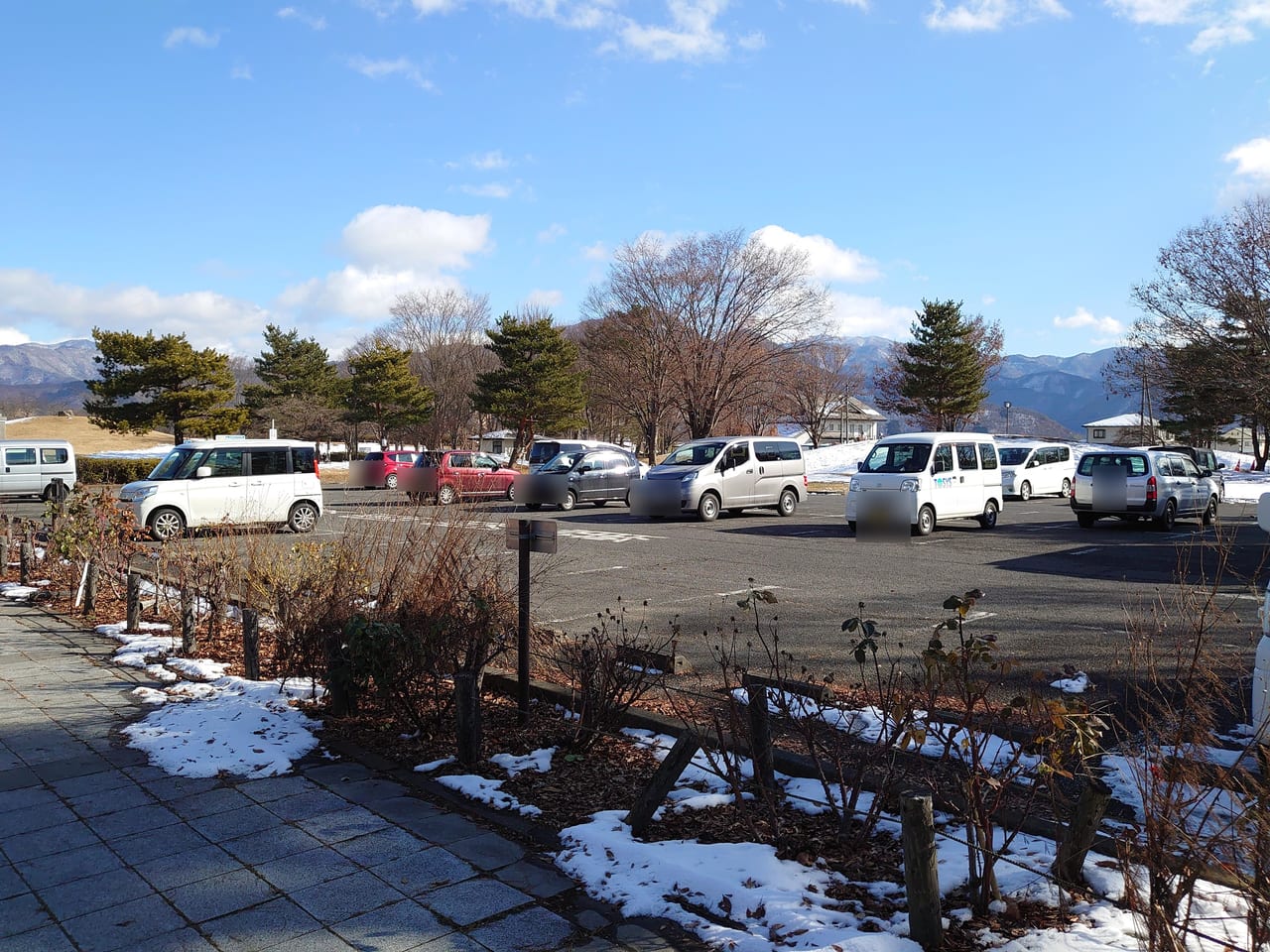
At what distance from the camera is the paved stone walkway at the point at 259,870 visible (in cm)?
310

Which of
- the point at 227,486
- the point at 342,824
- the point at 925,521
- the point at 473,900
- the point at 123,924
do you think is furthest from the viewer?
the point at 925,521

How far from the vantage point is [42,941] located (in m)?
3.07

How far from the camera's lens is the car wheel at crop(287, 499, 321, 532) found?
17250mm

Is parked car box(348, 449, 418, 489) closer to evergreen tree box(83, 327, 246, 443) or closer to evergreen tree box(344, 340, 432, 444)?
evergreen tree box(83, 327, 246, 443)

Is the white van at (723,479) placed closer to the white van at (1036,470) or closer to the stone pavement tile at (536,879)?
the white van at (1036,470)

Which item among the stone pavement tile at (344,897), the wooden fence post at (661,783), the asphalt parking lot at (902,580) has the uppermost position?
the wooden fence post at (661,783)

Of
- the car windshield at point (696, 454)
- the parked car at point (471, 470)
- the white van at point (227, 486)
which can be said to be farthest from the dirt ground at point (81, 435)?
the car windshield at point (696, 454)

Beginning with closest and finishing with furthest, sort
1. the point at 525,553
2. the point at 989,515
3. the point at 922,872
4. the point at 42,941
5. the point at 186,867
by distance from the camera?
1. the point at 922,872
2. the point at 42,941
3. the point at 186,867
4. the point at 525,553
5. the point at 989,515

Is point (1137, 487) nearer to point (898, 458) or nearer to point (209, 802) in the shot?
point (898, 458)

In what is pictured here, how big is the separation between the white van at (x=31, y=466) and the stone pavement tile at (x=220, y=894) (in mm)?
25855

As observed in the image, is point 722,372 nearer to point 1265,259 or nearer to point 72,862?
point 1265,259

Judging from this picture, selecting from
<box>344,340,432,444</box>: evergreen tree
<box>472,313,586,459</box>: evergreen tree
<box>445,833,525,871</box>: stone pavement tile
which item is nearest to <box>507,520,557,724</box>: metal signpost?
<box>445,833,525,871</box>: stone pavement tile

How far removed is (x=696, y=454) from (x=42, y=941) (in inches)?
719

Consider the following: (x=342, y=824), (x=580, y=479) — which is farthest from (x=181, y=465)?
(x=342, y=824)
